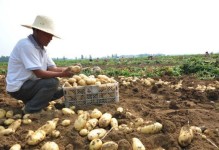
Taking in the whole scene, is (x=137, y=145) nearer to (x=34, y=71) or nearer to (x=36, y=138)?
(x=36, y=138)

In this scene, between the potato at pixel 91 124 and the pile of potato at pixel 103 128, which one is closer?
the pile of potato at pixel 103 128

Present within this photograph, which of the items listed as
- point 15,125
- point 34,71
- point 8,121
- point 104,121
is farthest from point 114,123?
point 8,121

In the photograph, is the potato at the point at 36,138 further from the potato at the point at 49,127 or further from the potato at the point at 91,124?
the potato at the point at 91,124

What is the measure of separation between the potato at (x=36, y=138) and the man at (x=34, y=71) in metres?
1.12

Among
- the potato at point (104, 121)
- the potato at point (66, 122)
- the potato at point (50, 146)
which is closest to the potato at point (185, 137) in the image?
the potato at point (104, 121)

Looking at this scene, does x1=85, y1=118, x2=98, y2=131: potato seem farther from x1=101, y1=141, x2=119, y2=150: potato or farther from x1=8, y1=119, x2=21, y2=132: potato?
x1=8, y1=119, x2=21, y2=132: potato

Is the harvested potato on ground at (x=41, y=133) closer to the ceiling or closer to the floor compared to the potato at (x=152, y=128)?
closer to the floor

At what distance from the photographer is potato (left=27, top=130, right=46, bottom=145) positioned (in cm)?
380

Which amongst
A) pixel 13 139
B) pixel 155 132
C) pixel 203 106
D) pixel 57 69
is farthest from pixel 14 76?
pixel 203 106

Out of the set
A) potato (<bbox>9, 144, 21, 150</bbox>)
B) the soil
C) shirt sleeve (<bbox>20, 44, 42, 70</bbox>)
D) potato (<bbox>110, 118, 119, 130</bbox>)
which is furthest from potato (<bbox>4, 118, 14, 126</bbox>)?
potato (<bbox>110, 118, 119, 130</bbox>)

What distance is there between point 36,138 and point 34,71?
132 centimetres

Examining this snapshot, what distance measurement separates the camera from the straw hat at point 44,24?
482cm

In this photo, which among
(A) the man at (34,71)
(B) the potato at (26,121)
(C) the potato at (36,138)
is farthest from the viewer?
(A) the man at (34,71)

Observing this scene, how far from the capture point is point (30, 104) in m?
4.99
